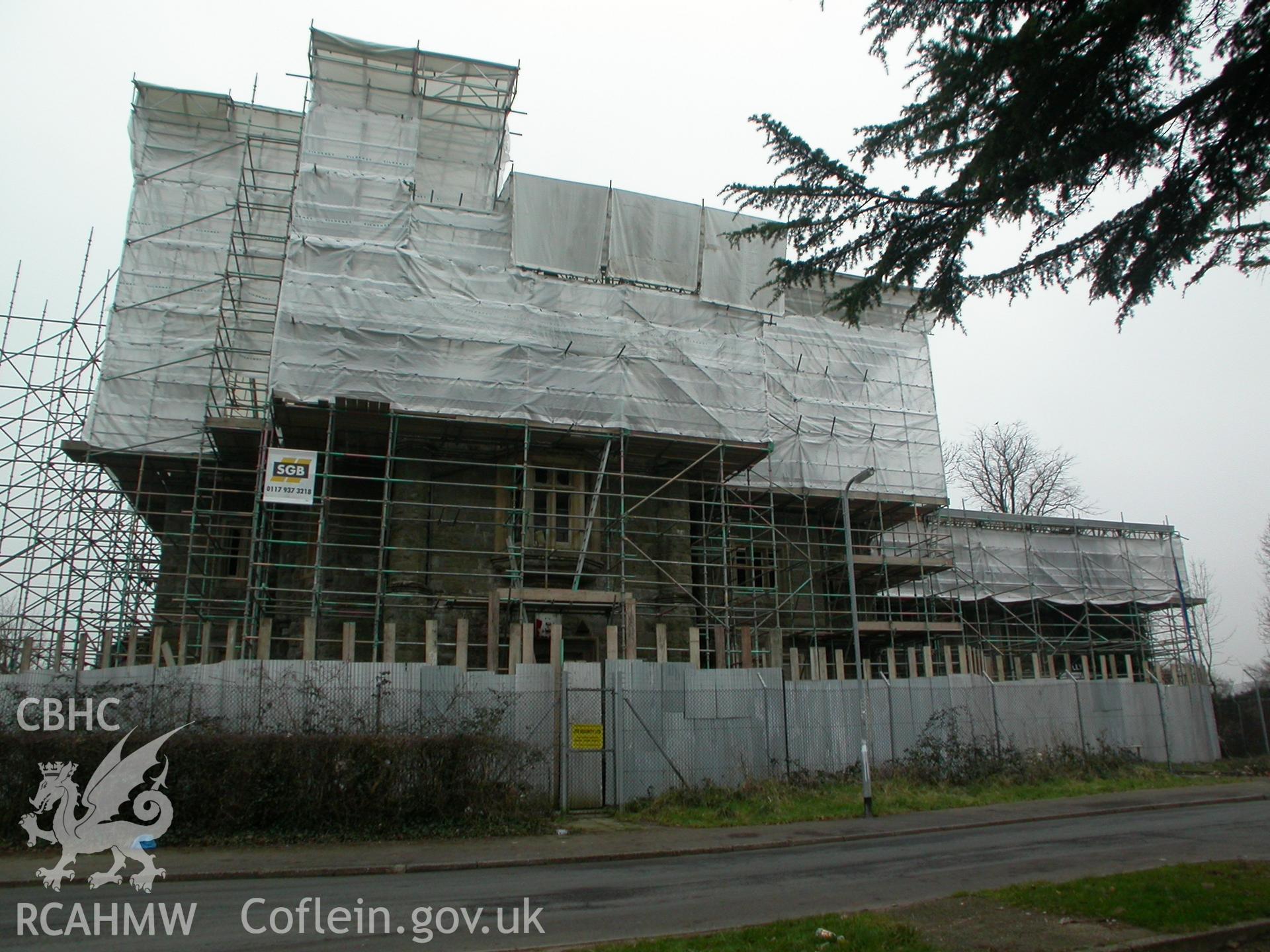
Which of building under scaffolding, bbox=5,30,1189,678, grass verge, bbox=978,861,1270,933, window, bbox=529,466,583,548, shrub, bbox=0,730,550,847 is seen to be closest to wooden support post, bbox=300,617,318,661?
building under scaffolding, bbox=5,30,1189,678

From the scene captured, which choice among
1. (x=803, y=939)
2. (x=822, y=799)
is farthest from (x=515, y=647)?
(x=803, y=939)

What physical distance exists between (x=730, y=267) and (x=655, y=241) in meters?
2.43

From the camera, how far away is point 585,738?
1759 centimetres

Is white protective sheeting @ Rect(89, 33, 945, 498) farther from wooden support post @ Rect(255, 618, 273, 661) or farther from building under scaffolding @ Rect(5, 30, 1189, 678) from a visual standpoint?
wooden support post @ Rect(255, 618, 273, 661)

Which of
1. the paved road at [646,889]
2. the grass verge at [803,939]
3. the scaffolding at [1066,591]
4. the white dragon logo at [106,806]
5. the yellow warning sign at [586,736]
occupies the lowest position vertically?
the paved road at [646,889]

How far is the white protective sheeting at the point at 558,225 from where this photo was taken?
82.4 feet

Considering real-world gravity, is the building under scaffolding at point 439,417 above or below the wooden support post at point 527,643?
above

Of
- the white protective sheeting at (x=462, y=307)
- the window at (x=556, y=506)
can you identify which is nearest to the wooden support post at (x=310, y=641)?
the white protective sheeting at (x=462, y=307)

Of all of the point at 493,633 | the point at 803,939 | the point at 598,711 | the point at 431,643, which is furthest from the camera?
the point at 493,633

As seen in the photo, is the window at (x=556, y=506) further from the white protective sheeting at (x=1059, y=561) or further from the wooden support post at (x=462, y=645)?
the white protective sheeting at (x=1059, y=561)

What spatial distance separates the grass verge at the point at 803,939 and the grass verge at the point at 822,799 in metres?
8.61

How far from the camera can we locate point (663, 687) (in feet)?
60.7

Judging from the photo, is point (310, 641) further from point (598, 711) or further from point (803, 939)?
point (803, 939)

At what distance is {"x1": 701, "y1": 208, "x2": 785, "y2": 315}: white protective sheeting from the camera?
89.0 feet
